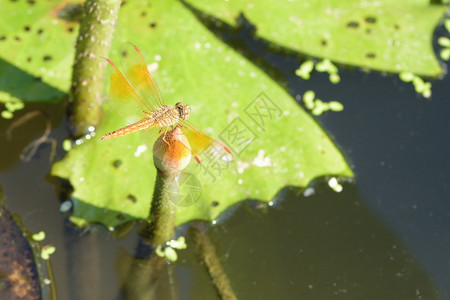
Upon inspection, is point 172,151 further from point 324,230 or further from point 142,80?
point 324,230

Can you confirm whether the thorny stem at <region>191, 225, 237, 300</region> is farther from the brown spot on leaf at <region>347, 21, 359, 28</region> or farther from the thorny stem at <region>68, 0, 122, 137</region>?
the brown spot on leaf at <region>347, 21, 359, 28</region>

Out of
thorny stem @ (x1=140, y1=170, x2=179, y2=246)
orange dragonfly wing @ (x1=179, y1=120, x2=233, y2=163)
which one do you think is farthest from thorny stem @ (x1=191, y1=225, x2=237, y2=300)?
orange dragonfly wing @ (x1=179, y1=120, x2=233, y2=163)

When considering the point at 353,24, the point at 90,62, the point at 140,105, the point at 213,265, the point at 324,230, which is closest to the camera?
the point at 140,105

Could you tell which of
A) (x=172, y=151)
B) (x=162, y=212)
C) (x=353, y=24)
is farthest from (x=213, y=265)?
(x=353, y=24)

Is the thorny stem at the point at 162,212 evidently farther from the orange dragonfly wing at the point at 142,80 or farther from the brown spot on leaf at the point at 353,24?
the brown spot on leaf at the point at 353,24

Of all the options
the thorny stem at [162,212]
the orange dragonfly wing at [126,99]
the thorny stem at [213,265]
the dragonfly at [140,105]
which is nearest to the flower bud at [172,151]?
the thorny stem at [162,212]

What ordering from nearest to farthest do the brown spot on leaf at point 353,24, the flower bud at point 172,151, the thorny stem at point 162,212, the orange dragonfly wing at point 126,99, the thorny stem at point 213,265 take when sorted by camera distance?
the flower bud at point 172,151, the thorny stem at point 162,212, the orange dragonfly wing at point 126,99, the thorny stem at point 213,265, the brown spot on leaf at point 353,24

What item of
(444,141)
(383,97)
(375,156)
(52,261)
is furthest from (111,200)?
(444,141)
